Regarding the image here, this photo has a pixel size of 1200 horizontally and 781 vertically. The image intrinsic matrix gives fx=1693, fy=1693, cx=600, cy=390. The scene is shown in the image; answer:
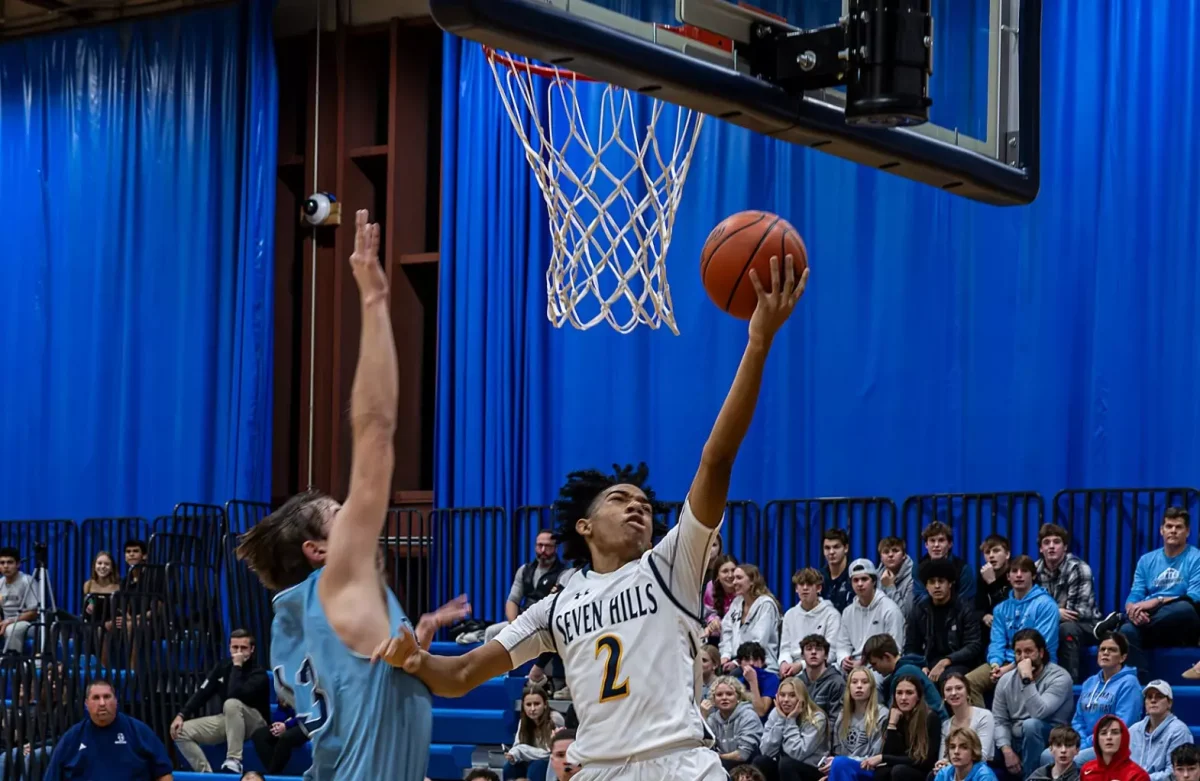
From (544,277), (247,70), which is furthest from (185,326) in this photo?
(544,277)

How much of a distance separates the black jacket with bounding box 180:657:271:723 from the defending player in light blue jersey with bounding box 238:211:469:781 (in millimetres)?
8548

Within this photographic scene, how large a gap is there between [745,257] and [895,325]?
24.5 ft

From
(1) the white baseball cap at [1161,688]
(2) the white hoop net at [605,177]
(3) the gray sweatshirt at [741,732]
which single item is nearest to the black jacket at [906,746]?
(3) the gray sweatshirt at [741,732]

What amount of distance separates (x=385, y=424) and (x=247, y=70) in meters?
12.7

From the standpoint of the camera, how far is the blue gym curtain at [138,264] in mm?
15383

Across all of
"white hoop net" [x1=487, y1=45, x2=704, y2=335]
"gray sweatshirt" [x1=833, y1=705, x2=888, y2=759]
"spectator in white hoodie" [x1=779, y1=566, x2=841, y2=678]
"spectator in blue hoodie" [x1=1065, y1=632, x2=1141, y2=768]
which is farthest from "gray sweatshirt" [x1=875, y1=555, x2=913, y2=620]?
"white hoop net" [x1=487, y1=45, x2=704, y2=335]

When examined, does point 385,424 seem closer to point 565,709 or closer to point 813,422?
point 565,709

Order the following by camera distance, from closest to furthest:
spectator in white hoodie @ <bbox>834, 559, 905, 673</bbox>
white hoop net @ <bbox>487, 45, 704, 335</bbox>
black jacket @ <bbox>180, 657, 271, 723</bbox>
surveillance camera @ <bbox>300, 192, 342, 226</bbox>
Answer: spectator in white hoodie @ <bbox>834, 559, 905, 673</bbox>
white hoop net @ <bbox>487, 45, 704, 335</bbox>
black jacket @ <bbox>180, 657, 271, 723</bbox>
surveillance camera @ <bbox>300, 192, 342, 226</bbox>

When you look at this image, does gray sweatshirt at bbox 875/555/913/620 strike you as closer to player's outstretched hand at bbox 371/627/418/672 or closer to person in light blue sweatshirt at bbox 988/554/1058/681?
person in light blue sweatshirt at bbox 988/554/1058/681

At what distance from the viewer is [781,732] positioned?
982 centimetres

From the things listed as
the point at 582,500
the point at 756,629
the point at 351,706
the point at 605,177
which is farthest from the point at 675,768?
the point at 605,177

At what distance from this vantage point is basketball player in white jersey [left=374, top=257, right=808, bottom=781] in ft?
15.5

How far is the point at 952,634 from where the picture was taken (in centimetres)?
1045

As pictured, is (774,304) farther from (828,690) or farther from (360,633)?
(828,690)
